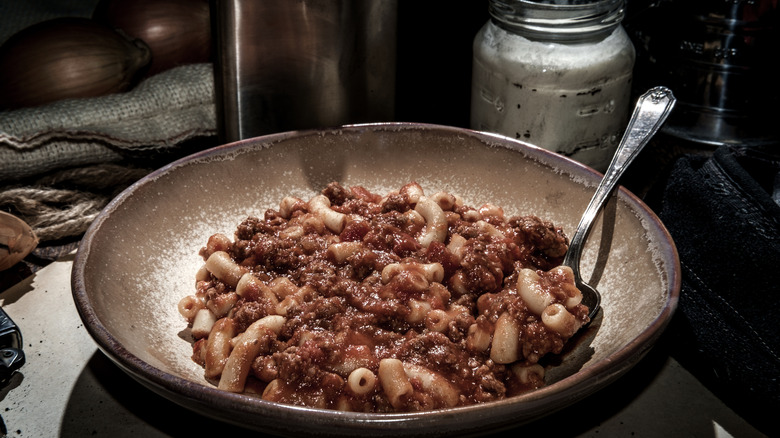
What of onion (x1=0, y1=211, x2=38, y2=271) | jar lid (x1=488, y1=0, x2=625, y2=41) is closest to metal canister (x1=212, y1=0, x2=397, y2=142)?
jar lid (x1=488, y1=0, x2=625, y2=41)

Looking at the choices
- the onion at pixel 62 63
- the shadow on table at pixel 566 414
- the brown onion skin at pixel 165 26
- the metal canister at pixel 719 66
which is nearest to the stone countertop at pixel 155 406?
the shadow on table at pixel 566 414

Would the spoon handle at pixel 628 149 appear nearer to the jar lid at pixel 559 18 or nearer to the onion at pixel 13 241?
the jar lid at pixel 559 18

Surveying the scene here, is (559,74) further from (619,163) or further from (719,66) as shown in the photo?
(719,66)

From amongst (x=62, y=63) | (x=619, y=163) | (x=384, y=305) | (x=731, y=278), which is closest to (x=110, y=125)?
(x=62, y=63)

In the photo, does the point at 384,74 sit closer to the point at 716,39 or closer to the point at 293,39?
the point at 293,39

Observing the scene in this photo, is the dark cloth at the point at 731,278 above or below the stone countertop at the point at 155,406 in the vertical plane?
above

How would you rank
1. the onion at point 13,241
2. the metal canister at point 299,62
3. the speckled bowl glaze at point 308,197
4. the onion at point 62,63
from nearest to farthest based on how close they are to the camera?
the speckled bowl glaze at point 308,197 < the onion at point 13,241 < the metal canister at point 299,62 < the onion at point 62,63

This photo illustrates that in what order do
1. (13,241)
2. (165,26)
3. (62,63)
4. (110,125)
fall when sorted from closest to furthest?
1. (13,241)
2. (110,125)
3. (62,63)
4. (165,26)
